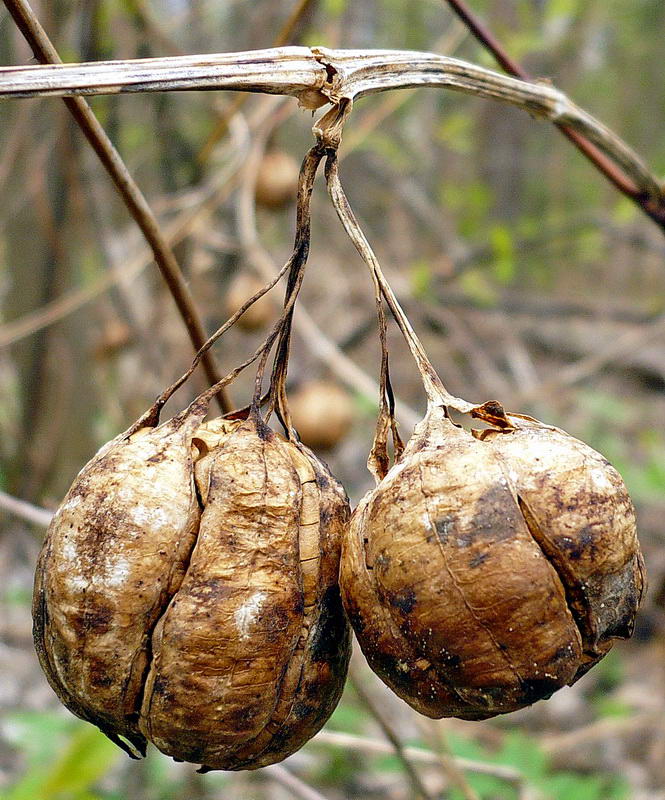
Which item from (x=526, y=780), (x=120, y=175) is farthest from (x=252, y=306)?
(x=120, y=175)

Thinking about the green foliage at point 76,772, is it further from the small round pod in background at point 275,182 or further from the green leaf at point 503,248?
the small round pod in background at point 275,182

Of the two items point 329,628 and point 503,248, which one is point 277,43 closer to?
point 329,628

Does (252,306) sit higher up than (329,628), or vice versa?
(252,306)

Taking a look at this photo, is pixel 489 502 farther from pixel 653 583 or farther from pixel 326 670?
pixel 653 583

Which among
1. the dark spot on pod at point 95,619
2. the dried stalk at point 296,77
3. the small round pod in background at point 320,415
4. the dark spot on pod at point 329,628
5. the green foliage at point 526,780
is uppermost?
the dried stalk at point 296,77

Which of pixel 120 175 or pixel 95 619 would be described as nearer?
pixel 95 619

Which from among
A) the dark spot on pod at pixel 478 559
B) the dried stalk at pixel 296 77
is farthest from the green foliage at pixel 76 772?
the dried stalk at pixel 296 77

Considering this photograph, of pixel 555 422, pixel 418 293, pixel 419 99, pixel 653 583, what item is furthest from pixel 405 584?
pixel 419 99
